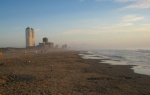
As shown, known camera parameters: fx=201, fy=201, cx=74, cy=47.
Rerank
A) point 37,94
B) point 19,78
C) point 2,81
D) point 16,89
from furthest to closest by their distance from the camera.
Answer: point 19,78 → point 2,81 → point 16,89 → point 37,94

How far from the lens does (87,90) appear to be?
39.5ft

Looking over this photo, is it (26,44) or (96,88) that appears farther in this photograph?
(26,44)

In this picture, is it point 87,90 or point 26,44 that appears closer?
point 87,90

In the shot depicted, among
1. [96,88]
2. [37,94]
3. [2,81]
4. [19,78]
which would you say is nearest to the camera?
[37,94]

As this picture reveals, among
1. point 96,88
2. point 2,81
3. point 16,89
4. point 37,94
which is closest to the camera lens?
point 37,94

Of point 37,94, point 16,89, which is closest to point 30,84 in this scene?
point 16,89

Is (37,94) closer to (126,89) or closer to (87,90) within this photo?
(87,90)

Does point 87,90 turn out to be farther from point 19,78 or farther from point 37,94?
point 19,78

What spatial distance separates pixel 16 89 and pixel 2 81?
261 cm

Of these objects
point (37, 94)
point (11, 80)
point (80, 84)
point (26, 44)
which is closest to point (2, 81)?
point (11, 80)

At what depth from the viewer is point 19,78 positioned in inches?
585

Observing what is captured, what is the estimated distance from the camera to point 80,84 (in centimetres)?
1375

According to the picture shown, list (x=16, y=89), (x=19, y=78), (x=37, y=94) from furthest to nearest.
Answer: (x=19, y=78), (x=16, y=89), (x=37, y=94)

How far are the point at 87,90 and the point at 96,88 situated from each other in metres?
0.88
